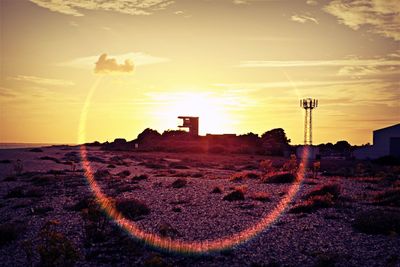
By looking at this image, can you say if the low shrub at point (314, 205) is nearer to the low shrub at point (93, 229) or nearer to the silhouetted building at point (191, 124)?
the low shrub at point (93, 229)

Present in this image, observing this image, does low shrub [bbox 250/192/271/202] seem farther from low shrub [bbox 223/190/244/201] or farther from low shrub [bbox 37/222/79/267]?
low shrub [bbox 37/222/79/267]

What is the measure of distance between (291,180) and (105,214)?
1675cm

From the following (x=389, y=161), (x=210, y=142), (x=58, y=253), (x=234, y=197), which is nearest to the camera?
(x=58, y=253)

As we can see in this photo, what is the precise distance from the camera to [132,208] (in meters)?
19.6

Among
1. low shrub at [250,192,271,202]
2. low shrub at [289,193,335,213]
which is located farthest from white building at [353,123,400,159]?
low shrub at [289,193,335,213]

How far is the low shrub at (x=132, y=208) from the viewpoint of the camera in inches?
751

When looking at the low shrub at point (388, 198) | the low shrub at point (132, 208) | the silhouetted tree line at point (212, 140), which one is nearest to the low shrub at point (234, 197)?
the low shrub at point (132, 208)

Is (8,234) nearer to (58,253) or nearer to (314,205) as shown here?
(58,253)

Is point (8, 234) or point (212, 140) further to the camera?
point (212, 140)

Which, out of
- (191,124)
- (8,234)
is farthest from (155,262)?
(191,124)

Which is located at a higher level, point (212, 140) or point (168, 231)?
point (212, 140)

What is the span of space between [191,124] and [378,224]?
10237cm

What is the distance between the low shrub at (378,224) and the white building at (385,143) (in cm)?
5211

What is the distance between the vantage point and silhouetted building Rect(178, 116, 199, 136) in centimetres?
11706
